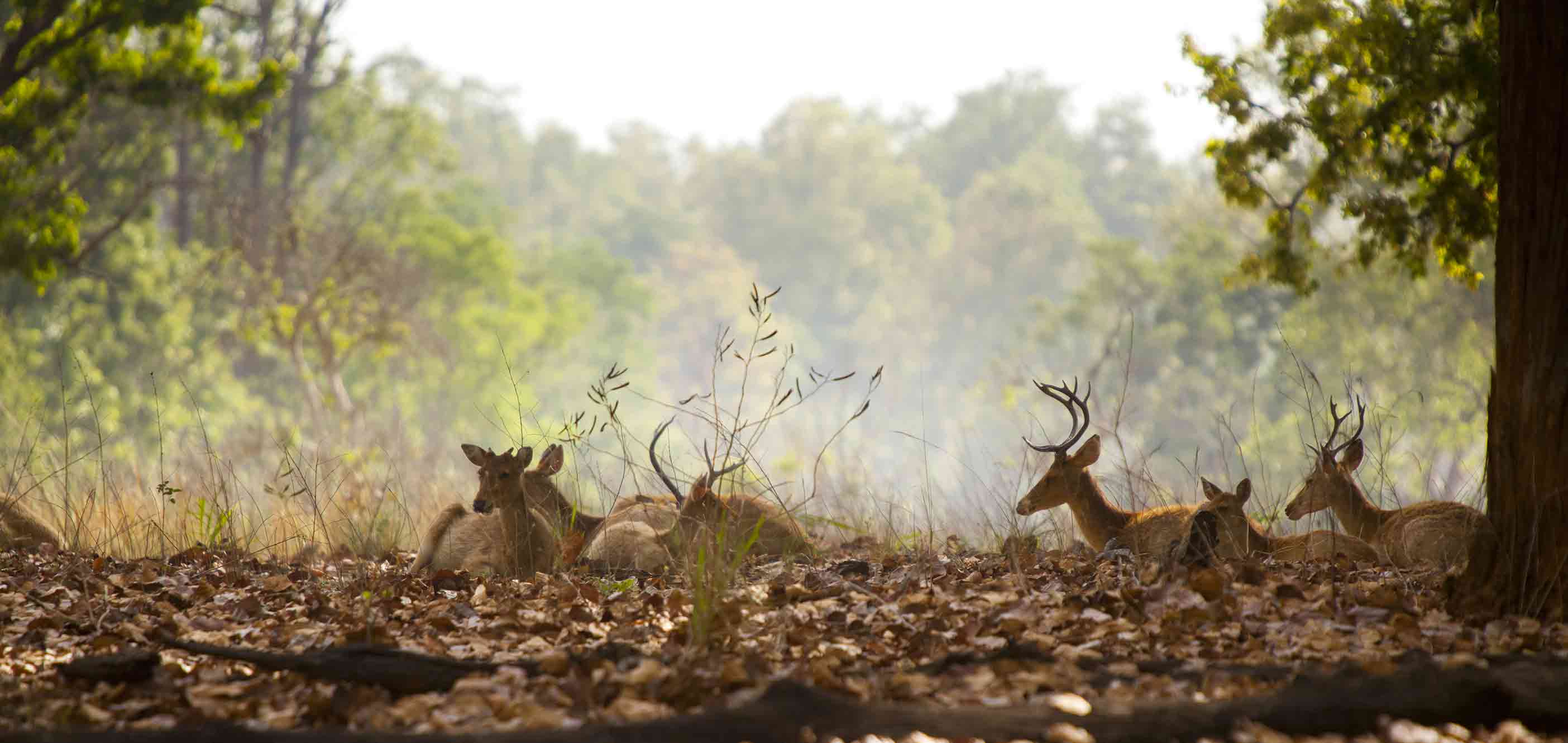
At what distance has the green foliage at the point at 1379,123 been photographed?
307 inches

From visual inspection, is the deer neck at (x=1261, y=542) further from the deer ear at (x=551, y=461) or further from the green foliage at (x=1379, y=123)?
the deer ear at (x=551, y=461)

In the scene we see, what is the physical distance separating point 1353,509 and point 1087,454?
1622 mm

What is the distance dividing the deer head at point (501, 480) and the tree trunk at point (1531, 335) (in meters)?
4.58

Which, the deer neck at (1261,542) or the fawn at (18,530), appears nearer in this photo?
the deer neck at (1261,542)

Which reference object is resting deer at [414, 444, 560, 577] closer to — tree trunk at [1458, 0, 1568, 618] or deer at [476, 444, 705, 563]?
deer at [476, 444, 705, 563]

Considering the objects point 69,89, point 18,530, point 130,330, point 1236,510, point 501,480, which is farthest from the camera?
point 130,330

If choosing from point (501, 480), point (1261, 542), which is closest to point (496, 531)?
point (501, 480)

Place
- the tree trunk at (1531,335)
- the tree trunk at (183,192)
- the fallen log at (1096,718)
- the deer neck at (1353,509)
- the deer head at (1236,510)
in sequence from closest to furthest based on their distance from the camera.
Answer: the fallen log at (1096,718) < the tree trunk at (1531,335) < the deer head at (1236,510) < the deer neck at (1353,509) < the tree trunk at (183,192)

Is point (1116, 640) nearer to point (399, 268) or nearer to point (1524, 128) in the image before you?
point (1524, 128)

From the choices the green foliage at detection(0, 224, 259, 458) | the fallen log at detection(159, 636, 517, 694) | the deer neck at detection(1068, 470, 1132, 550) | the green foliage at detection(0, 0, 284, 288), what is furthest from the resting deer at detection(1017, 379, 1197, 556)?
the green foliage at detection(0, 224, 259, 458)

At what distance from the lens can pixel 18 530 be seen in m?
8.08

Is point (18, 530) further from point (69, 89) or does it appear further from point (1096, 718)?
point (1096, 718)

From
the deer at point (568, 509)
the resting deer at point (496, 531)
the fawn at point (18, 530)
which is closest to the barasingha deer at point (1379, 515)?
the deer at point (568, 509)

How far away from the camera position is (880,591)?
5.85 m
